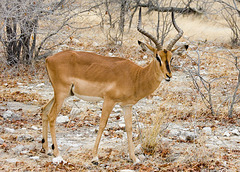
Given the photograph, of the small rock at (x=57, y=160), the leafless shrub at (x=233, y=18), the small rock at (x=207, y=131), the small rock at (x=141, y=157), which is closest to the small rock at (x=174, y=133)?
the small rock at (x=207, y=131)

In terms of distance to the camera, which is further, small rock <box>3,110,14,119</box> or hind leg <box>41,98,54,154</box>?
small rock <box>3,110,14,119</box>

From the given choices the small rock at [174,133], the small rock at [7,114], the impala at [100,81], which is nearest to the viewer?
the impala at [100,81]

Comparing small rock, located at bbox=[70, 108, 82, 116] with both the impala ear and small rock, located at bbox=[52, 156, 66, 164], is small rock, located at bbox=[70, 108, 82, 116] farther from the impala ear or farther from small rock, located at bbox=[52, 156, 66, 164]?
the impala ear

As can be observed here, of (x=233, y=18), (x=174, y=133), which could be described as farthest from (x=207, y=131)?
(x=233, y=18)

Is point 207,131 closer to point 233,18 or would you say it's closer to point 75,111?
point 75,111

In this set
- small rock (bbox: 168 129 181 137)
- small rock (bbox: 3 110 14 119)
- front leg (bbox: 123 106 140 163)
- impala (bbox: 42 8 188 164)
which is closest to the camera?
impala (bbox: 42 8 188 164)

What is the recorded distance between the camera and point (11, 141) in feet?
19.4

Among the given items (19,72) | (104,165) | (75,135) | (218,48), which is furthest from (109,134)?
(218,48)

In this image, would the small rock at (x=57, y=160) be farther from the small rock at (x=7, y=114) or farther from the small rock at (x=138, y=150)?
the small rock at (x=7, y=114)

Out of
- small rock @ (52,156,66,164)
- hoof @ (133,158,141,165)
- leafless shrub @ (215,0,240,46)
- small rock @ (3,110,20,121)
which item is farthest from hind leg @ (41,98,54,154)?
leafless shrub @ (215,0,240,46)

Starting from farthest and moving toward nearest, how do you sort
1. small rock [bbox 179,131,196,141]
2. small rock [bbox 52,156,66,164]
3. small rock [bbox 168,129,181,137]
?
small rock [bbox 168,129,181,137] → small rock [bbox 179,131,196,141] → small rock [bbox 52,156,66,164]

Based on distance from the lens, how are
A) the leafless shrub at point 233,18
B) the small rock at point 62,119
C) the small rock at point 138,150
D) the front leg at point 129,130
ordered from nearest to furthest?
the front leg at point 129,130 → the small rock at point 138,150 → the small rock at point 62,119 → the leafless shrub at point 233,18

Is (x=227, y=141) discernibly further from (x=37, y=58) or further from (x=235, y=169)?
(x=37, y=58)

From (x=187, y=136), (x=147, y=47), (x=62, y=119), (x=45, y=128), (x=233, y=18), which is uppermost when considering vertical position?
(x=147, y=47)
